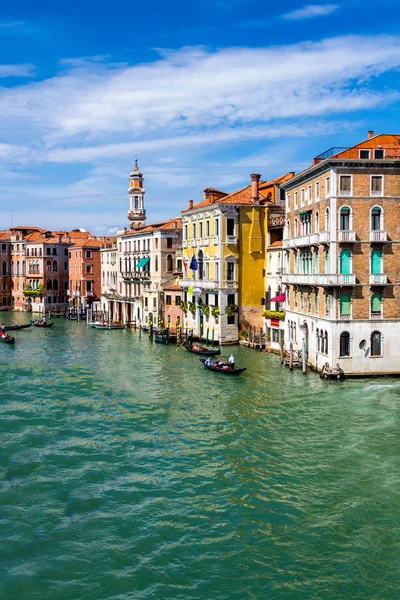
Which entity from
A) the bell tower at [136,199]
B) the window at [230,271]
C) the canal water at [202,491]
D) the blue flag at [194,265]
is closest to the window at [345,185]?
the canal water at [202,491]

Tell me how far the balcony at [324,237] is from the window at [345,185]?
68.6 inches

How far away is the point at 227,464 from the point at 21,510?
17.9 ft

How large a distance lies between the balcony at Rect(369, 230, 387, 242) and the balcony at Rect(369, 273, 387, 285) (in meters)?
1.41

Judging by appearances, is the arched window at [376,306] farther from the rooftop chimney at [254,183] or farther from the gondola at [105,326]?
the gondola at [105,326]

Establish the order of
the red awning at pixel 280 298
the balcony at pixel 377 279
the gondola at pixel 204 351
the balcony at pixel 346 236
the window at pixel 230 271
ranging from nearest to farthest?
the balcony at pixel 346 236
the balcony at pixel 377 279
the gondola at pixel 204 351
the red awning at pixel 280 298
the window at pixel 230 271

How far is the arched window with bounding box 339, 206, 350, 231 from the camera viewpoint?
27.6 metres

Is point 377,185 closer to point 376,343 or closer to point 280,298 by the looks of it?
point 376,343

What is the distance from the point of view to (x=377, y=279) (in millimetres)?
27734

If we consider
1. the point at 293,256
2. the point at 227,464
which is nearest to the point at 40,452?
the point at 227,464

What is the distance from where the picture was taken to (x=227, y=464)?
17.5 m

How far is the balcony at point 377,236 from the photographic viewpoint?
90.4 feet

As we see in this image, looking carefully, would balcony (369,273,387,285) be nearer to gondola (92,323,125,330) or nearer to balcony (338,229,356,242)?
balcony (338,229,356,242)

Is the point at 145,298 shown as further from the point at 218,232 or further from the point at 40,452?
the point at 40,452

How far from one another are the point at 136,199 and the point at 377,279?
4120 cm
